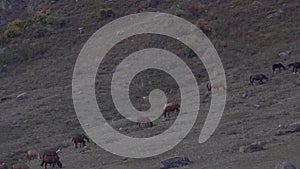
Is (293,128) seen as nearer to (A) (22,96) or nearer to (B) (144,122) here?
(B) (144,122)

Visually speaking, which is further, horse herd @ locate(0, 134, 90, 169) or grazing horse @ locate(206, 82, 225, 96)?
grazing horse @ locate(206, 82, 225, 96)

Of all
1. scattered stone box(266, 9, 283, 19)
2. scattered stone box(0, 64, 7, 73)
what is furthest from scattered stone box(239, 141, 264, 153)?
scattered stone box(0, 64, 7, 73)

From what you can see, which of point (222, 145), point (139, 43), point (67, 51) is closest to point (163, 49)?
point (139, 43)

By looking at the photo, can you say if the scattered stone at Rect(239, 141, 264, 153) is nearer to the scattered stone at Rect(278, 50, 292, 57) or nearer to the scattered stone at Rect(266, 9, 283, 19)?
the scattered stone at Rect(278, 50, 292, 57)

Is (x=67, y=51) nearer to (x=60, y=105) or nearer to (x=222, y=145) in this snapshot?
(x=60, y=105)

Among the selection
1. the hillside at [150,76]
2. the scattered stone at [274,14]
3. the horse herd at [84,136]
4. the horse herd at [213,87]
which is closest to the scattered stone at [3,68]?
the hillside at [150,76]

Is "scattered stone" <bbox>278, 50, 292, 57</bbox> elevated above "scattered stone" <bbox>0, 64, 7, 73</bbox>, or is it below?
below

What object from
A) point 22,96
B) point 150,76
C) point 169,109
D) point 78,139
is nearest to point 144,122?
point 169,109
